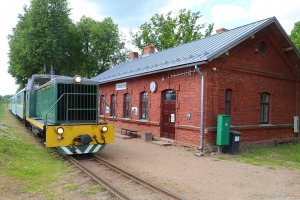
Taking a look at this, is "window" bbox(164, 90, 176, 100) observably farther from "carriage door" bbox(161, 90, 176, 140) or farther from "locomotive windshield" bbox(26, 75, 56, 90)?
"locomotive windshield" bbox(26, 75, 56, 90)

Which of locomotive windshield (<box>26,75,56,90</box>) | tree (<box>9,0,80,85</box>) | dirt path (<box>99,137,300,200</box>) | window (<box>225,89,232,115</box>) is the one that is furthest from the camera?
tree (<box>9,0,80,85</box>)

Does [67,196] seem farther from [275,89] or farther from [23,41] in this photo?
[23,41]

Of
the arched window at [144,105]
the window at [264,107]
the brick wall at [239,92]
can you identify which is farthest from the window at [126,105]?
the window at [264,107]

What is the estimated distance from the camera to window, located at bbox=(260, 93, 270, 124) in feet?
47.7

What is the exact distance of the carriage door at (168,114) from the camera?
45.6 ft

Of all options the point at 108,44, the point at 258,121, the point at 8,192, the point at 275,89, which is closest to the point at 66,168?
the point at 8,192

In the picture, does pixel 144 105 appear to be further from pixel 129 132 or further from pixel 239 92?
pixel 239 92

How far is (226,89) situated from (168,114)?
3.21m

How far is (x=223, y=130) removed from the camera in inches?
453

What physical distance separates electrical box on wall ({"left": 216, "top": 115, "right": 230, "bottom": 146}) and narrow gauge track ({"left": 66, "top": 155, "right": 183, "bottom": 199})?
5.08 m

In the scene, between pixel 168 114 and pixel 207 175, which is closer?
pixel 207 175

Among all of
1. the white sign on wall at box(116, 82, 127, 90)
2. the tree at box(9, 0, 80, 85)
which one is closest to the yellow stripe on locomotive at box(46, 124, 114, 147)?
the white sign on wall at box(116, 82, 127, 90)

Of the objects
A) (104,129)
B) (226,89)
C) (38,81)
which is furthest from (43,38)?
(104,129)

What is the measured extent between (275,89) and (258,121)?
2354 mm
